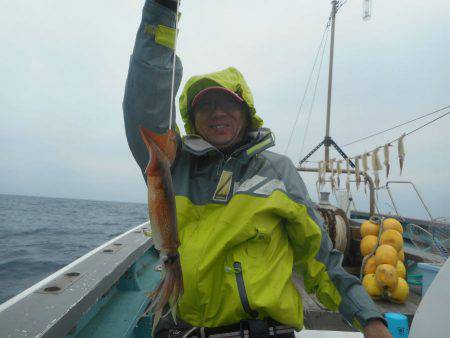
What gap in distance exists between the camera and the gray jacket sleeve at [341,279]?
1.87 meters

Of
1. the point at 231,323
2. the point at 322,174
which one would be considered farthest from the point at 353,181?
the point at 231,323

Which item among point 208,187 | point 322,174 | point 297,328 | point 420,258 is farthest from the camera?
point 322,174

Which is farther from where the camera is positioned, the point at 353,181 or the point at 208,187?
the point at 353,181

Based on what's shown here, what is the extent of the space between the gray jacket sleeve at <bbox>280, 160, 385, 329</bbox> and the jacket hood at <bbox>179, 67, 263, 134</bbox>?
554mm

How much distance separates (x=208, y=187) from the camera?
2.02 metres

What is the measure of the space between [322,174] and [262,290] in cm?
1238

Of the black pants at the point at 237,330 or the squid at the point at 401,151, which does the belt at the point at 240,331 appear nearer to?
the black pants at the point at 237,330

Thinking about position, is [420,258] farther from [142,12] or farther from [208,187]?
[142,12]

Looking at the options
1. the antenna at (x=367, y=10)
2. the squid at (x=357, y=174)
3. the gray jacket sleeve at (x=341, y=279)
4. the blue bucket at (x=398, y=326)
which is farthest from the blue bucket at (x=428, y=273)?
the antenna at (x=367, y=10)

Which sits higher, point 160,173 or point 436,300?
point 160,173

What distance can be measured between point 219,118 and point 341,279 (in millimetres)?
1251

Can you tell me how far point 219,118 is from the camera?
219 centimetres

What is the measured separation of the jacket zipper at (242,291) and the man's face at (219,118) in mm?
817

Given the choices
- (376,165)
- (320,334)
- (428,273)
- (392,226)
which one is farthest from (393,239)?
(376,165)
